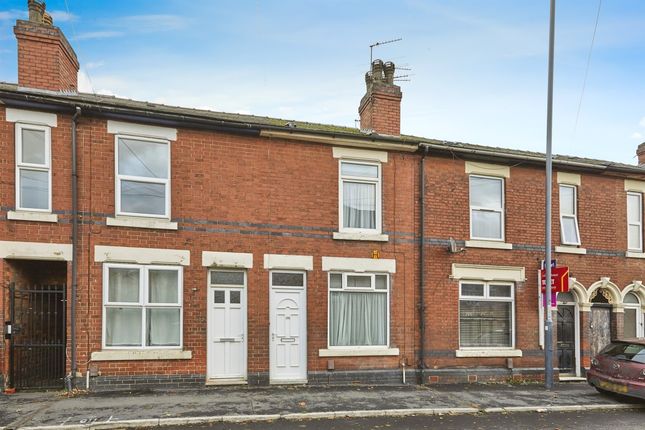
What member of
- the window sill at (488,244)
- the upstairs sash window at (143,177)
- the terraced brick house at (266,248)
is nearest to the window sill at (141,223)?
the terraced brick house at (266,248)

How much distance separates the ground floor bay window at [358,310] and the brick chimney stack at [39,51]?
772 cm

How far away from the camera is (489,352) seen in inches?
550

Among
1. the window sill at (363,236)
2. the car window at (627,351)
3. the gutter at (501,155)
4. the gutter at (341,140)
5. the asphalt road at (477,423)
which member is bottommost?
the asphalt road at (477,423)

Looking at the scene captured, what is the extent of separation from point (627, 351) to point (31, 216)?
1277cm

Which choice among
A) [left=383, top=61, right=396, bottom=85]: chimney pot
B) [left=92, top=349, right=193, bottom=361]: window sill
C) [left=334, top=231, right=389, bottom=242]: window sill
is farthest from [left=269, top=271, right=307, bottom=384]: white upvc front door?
[left=383, top=61, right=396, bottom=85]: chimney pot

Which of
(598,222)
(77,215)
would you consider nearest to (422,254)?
(598,222)

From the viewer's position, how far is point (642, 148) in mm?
19141

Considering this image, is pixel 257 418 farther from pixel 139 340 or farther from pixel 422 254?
pixel 422 254

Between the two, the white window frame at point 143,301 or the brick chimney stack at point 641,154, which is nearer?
the white window frame at point 143,301

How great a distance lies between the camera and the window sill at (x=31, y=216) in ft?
36.1

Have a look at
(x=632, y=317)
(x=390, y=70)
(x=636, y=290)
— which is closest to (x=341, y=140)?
(x=390, y=70)

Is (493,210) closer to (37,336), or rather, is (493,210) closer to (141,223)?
(141,223)

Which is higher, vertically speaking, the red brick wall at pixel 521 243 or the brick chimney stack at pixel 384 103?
the brick chimney stack at pixel 384 103

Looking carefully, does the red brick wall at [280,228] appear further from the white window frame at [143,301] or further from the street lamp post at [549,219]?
the street lamp post at [549,219]
